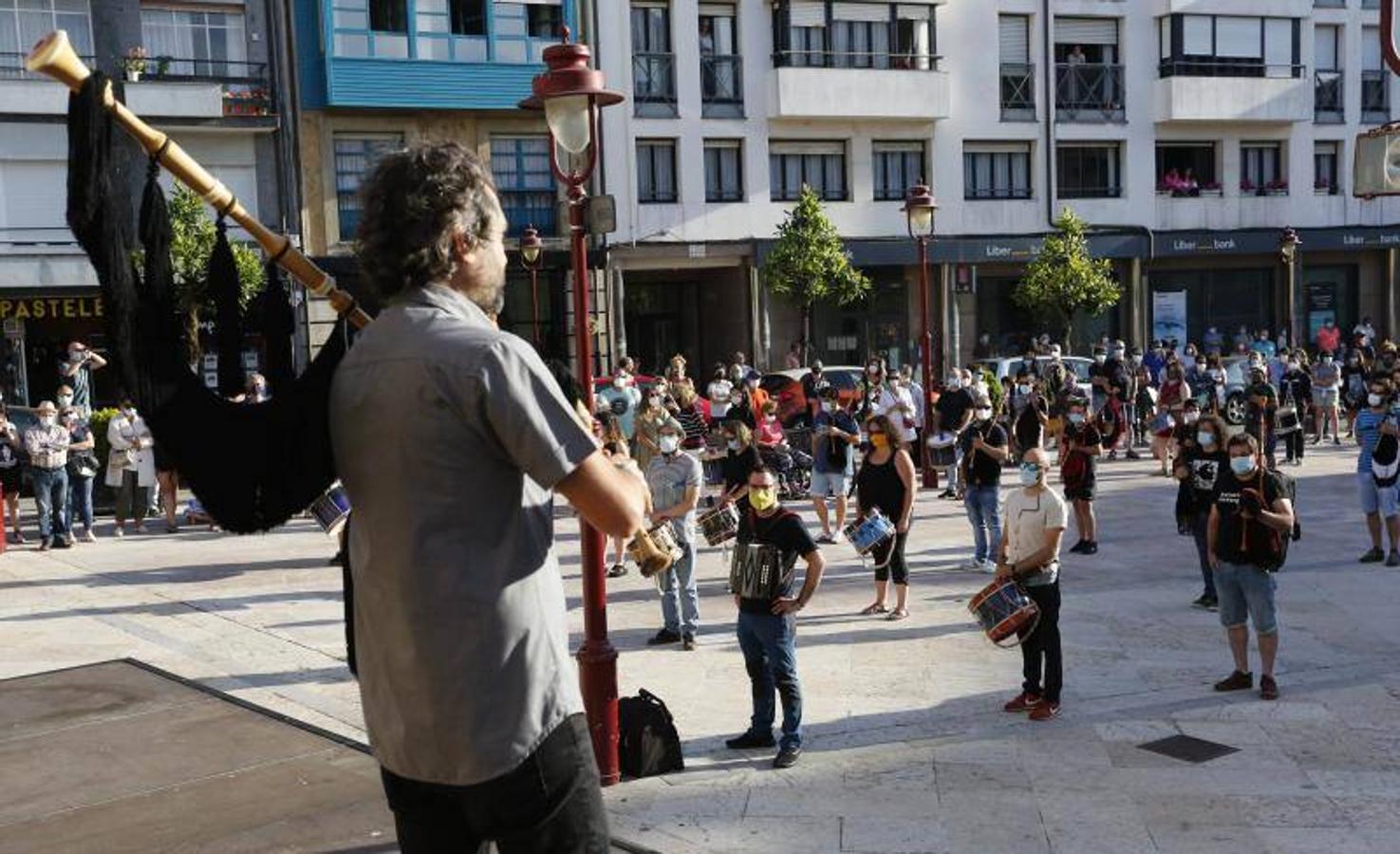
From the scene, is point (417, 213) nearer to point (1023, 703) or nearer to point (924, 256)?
point (1023, 703)

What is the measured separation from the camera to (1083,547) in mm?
13828

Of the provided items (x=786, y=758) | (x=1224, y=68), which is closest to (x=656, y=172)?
(x=1224, y=68)

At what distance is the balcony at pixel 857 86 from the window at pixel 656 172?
2.75 m

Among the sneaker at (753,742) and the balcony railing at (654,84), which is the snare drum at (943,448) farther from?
the balcony railing at (654,84)

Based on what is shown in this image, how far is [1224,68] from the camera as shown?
3672 centimetres

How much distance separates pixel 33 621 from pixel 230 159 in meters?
18.7

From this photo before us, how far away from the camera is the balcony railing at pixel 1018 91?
3522 centimetres

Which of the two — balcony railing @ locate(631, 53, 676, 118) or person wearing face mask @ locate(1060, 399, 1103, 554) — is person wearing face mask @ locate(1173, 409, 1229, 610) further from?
balcony railing @ locate(631, 53, 676, 118)

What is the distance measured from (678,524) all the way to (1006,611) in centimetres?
325

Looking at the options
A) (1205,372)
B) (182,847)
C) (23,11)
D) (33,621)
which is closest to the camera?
(182,847)

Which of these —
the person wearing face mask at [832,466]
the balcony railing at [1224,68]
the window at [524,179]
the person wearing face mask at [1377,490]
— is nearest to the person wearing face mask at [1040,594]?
the person wearing face mask at [1377,490]

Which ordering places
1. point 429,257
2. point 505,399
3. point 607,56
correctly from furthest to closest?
point 607,56 → point 429,257 → point 505,399

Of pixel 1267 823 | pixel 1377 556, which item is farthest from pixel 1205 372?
pixel 1267 823

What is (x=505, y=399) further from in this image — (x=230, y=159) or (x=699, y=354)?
(x=699, y=354)
